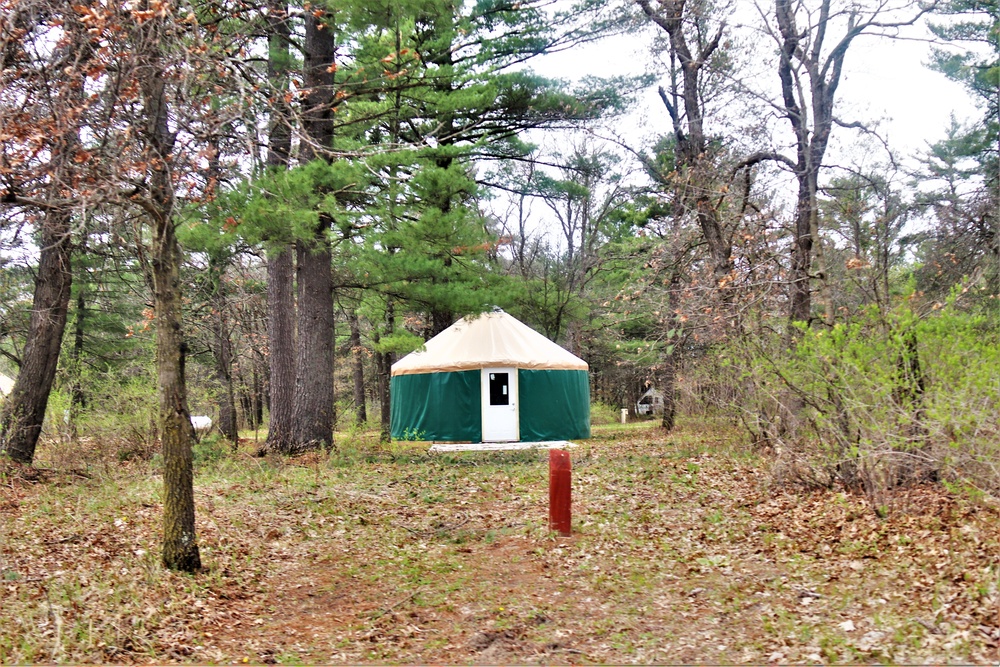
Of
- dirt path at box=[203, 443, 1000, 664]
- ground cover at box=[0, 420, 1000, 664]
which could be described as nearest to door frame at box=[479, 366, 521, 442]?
ground cover at box=[0, 420, 1000, 664]

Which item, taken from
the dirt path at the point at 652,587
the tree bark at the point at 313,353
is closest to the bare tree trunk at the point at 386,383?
the tree bark at the point at 313,353

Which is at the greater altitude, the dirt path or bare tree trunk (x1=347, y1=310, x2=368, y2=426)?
bare tree trunk (x1=347, y1=310, x2=368, y2=426)

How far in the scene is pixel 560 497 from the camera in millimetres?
6020

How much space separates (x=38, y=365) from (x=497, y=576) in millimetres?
6171

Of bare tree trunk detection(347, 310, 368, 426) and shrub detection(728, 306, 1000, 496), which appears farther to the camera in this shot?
bare tree trunk detection(347, 310, 368, 426)

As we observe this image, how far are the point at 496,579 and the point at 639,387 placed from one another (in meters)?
23.8

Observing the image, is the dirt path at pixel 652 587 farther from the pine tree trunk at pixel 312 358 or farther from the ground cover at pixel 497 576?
the pine tree trunk at pixel 312 358

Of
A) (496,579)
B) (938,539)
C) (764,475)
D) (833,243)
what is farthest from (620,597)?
(833,243)

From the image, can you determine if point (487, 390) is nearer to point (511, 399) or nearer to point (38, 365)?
point (511, 399)

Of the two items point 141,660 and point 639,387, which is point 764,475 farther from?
point 639,387

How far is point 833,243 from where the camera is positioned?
973 centimetres

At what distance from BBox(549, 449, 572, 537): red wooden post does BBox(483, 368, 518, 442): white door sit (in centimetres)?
885

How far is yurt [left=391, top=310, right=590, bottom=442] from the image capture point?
→ 14945 mm

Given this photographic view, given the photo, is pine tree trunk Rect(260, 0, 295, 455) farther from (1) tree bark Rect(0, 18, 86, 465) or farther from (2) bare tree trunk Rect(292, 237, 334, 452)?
(1) tree bark Rect(0, 18, 86, 465)
